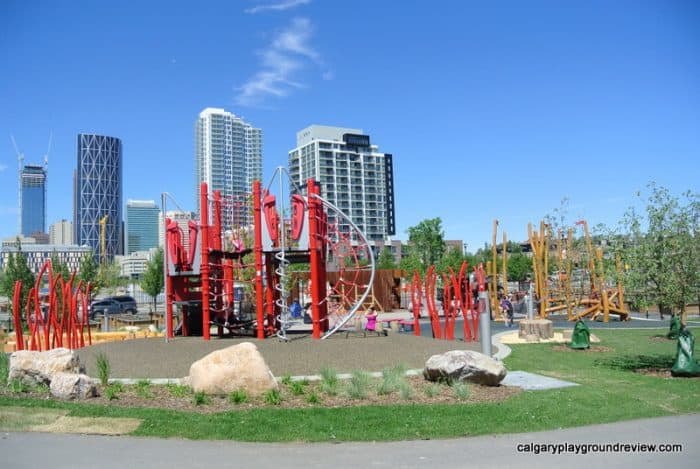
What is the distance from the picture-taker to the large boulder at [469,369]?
11258 millimetres

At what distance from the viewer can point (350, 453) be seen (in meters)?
7.22

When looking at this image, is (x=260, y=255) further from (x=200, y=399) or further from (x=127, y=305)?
(x=127, y=305)

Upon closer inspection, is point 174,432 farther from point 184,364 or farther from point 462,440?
point 184,364

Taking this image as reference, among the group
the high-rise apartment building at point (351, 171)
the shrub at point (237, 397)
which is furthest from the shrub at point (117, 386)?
the high-rise apartment building at point (351, 171)

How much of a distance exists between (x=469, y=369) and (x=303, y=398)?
309cm

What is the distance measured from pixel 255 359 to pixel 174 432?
8.83 ft

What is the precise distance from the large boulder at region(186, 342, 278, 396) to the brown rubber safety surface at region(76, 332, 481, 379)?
2124 millimetres

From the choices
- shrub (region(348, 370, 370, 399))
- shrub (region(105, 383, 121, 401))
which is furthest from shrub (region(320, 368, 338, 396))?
shrub (region(105, 383, 121, 401))

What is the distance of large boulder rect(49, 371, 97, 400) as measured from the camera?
10.2m

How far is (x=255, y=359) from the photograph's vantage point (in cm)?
1061

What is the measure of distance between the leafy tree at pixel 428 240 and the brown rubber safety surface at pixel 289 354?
144 feet

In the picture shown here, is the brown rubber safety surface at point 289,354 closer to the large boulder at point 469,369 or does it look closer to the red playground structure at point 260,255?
the red playground structure at point 260,255

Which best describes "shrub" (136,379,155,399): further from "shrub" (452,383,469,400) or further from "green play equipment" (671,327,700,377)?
"green play equipment" (671,327,700,377)

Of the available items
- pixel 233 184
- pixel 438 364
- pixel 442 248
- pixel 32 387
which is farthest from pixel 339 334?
pixel 233 184
